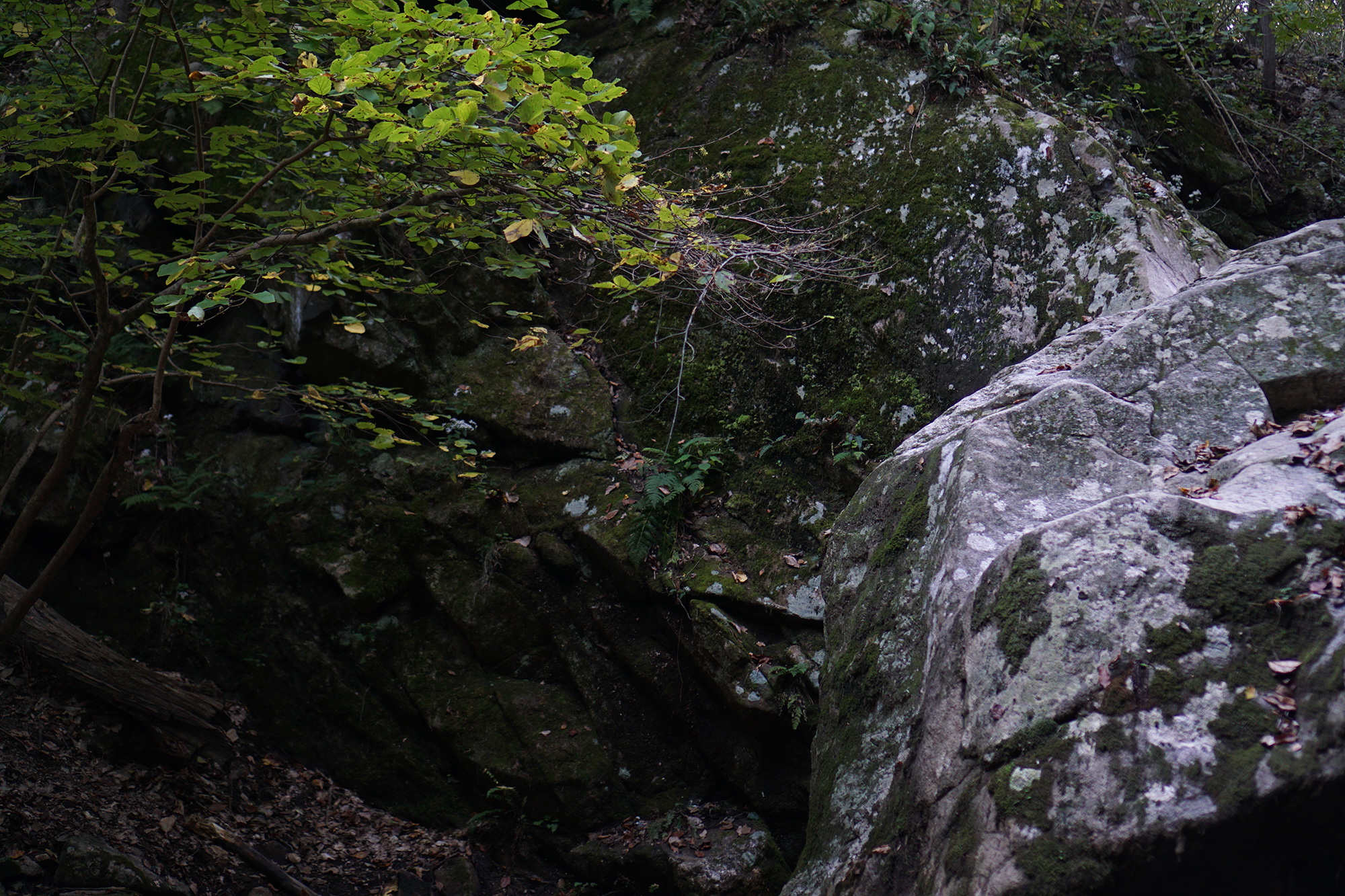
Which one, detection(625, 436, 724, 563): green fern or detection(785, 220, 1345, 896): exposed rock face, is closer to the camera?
detection(785, 220, 1345, 896): exposed rock face

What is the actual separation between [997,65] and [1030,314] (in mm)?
2622

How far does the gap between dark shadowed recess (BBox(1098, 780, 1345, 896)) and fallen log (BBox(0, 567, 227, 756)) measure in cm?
619

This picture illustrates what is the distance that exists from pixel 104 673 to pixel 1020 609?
6.21m

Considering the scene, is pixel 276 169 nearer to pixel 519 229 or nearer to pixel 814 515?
pixel 519 229

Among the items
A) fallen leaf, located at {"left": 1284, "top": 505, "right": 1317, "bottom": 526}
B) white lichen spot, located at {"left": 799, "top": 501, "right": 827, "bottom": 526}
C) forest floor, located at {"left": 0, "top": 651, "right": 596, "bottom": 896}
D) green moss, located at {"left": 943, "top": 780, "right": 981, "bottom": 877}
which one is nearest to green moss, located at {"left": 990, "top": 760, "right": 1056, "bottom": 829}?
green moss, located at {"left": 943, "top": 780, "right": 981, "bottom": 877}

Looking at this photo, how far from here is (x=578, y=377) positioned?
6.75 m

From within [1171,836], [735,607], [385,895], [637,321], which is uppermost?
[1171,836]

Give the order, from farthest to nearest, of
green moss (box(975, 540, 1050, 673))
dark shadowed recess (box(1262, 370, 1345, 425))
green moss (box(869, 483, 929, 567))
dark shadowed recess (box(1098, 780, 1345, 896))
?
green moss (box(869, 483, 929, 567)), dark shadowed recess (box(1262, 370, 1345, 425)), green moss (box(975, 540, 1050, 673)), dark shadowed recess (box(1098, 780, 1345, 896))

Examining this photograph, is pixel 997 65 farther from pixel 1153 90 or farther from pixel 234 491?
pixel 234 491

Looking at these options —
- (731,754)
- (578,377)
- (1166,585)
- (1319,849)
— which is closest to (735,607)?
(731,754)

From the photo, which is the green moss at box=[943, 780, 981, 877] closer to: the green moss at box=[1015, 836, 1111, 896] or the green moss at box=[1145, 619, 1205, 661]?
the green moss at box=[1015, 836, 1111, 896]

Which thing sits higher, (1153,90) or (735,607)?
(1153,90)

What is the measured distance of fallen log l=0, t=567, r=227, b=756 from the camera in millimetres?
5387

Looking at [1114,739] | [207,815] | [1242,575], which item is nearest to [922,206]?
[1242,575]
